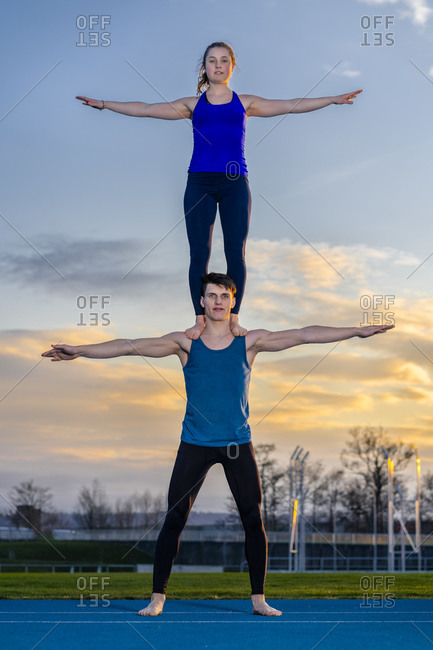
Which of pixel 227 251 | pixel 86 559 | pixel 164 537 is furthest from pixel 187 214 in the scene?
pixel 86 559

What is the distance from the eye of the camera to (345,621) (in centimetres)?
660

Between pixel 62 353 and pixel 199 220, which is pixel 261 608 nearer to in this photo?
pixel 62 353

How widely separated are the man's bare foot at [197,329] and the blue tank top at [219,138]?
1.42 m

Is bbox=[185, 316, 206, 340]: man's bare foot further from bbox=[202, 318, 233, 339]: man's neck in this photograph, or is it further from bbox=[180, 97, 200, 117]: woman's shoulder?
bbox=[180, 97, 200, 117]: woman's shoulder

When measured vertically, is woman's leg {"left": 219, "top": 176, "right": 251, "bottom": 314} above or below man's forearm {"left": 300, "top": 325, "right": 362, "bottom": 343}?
above

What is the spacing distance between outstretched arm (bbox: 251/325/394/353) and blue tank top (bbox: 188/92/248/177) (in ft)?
5.24

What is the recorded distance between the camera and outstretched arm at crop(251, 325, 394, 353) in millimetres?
7043

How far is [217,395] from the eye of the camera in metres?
6.95

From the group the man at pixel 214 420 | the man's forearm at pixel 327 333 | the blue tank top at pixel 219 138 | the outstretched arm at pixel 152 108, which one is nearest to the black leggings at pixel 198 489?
the man at pixel 214 420

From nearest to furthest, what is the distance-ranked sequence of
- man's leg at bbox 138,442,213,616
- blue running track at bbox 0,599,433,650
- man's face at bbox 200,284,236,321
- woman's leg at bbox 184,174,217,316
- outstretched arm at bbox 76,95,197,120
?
blue running track at bbox 0,599,433,650, man's leg at bbox 138,442,213,616, man's face at bbox 200,284,236,321, woman's leg at bbox 184,174,217,316, outstretched arm at bbox 76,95,197,120

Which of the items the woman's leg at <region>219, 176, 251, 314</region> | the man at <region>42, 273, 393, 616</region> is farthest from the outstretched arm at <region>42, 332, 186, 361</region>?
the woman's leg at <region>219, 176, 251, 314</region>

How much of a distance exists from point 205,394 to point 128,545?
3843 centimetres

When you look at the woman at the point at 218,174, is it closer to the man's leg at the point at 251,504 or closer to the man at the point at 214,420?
the man at the point at 214,420

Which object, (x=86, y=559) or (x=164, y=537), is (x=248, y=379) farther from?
(x=86, y=559)
